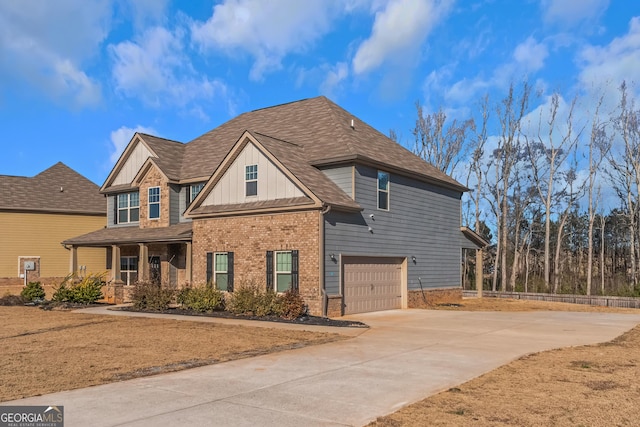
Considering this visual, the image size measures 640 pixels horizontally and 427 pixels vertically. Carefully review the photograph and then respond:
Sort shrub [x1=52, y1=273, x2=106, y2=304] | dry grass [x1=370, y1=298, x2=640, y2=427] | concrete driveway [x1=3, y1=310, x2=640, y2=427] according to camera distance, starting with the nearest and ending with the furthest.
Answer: dry grass [x1=370, y1=298, x2=640, y2=427] → concrete driveway [x1=3, y1=310, x2=640, y2=427] → shrub [x1=52, y1=273, x2=106, y2=304]

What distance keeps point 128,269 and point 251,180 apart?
35.0 feet

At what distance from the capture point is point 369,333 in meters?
15.0

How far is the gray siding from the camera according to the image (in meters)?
20.7

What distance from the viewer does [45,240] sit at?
112ft

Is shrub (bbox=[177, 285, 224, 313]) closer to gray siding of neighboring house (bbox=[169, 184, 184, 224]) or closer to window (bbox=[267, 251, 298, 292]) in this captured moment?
window (bbox=[267, 251, 298, 292])

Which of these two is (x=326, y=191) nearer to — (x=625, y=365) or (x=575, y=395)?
(x=625, y=365)

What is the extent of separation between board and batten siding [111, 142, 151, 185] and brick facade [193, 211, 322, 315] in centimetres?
699

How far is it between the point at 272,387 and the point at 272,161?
42.1 ft

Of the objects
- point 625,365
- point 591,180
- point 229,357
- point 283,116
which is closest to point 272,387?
point 229,357

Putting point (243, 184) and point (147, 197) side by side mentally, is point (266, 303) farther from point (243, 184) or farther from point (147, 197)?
point (147, 197)

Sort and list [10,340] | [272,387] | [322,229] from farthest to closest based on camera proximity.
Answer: [322,229] → [10,340] → [272,387]

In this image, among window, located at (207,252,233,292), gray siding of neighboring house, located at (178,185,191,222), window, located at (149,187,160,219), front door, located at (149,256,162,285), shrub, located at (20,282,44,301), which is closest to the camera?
window, located at (207,252,233,292)

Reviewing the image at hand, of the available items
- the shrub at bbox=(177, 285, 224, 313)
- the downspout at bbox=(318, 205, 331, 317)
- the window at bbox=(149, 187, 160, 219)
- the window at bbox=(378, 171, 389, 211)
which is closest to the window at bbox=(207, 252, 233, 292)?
Result: the shrub at bbox=(177, 285, 224, 313)

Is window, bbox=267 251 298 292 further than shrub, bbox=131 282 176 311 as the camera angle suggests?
No
